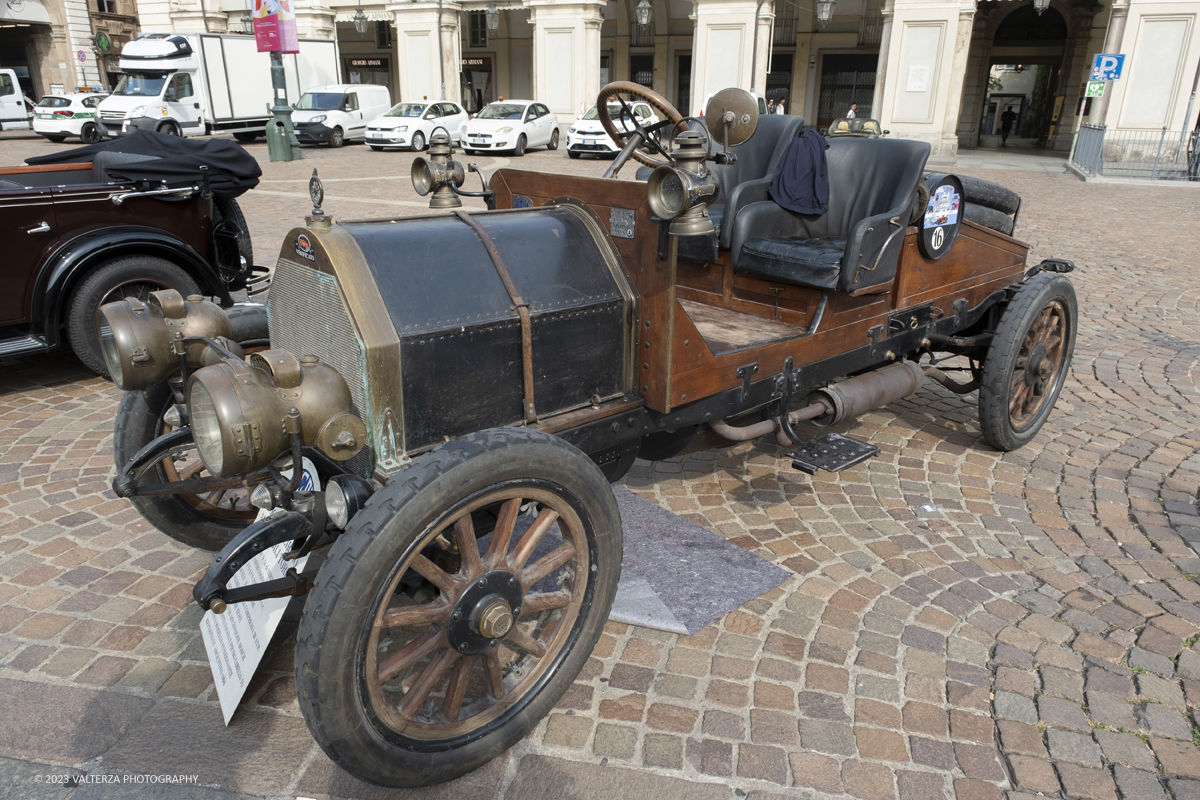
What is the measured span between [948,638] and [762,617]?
2.19ft

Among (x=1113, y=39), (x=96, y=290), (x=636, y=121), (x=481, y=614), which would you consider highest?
(x=1113, y=39)

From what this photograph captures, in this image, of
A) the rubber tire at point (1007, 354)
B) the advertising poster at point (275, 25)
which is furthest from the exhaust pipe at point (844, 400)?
the advertising poster at point (275, 25)

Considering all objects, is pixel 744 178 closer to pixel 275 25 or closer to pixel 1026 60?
pixel 275 25

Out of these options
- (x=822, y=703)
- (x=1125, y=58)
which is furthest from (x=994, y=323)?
(x=1125, y=58)

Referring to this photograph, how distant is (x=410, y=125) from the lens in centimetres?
2097

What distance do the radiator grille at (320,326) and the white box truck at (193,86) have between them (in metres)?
21.3

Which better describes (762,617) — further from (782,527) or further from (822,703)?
(782,527)

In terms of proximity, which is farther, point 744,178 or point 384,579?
point 744,178

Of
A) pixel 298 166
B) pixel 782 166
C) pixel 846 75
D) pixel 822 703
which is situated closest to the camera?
pixel 822 703

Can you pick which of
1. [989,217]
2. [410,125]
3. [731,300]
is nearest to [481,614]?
[731,300]

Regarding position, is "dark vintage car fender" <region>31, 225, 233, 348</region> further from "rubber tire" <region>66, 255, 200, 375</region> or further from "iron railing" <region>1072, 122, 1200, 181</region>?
"iron railing" <region>1072, 122, 1200, 181</region>

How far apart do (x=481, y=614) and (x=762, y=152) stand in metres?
3.57

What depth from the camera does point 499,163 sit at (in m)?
18.8

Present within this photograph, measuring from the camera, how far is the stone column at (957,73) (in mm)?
20156
